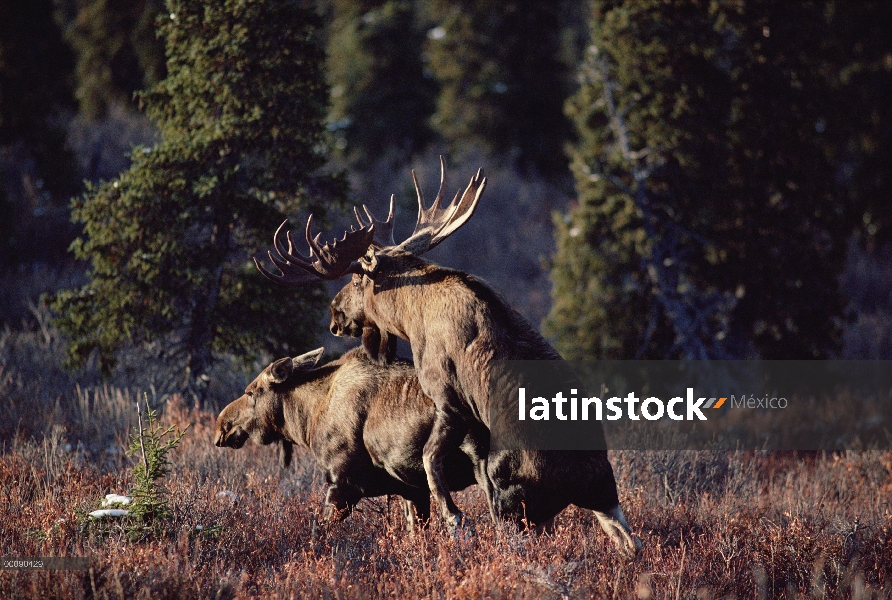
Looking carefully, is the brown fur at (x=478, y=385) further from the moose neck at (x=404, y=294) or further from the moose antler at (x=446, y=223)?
the moose antler at (x=446, y=223)

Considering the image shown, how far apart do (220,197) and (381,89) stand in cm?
1745

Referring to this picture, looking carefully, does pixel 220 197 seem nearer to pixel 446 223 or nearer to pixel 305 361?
pixel 305 361

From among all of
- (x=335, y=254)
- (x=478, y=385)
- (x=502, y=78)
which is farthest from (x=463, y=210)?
(x=502, y=78)

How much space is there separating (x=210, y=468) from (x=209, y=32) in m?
4.77

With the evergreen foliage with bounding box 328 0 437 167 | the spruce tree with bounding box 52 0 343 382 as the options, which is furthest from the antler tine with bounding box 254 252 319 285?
the evergreen foliage with bounding box 328 0 437 167

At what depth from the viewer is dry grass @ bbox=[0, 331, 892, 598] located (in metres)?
5.51

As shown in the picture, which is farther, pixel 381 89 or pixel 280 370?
pixel 381 89

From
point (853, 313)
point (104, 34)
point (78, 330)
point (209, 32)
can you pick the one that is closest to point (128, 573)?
A: point (78, 330)

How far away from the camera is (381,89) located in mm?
26938

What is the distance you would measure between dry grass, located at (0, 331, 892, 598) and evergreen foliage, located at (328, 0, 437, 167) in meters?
17.7

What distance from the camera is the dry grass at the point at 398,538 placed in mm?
5508

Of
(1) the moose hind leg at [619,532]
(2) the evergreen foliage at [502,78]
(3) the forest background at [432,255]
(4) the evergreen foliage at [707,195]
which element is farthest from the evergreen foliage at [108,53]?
(1) the moose hind leg at [619,532]

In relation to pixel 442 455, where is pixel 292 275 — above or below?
above

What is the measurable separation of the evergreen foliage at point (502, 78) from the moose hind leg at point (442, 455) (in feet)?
66.5
